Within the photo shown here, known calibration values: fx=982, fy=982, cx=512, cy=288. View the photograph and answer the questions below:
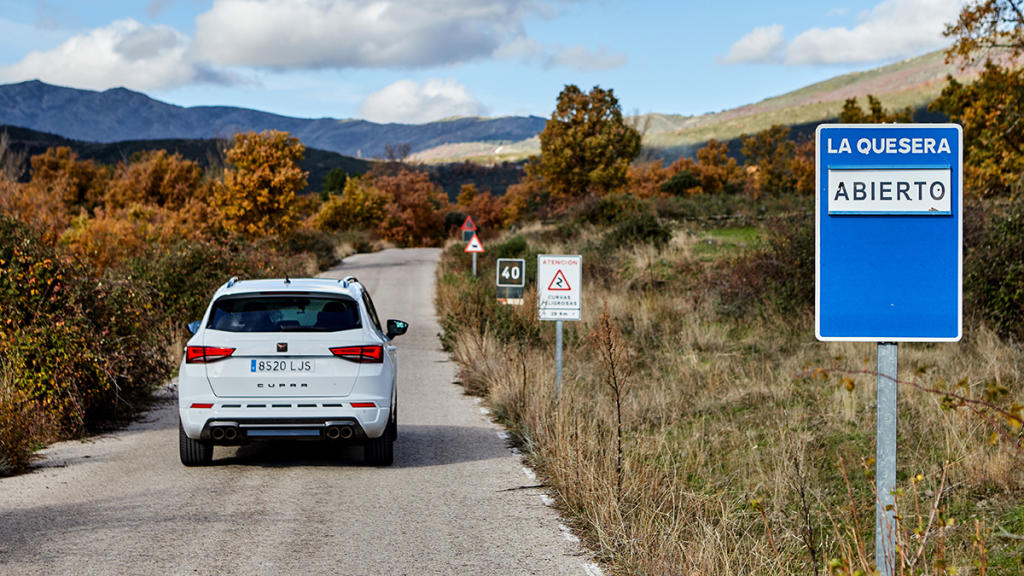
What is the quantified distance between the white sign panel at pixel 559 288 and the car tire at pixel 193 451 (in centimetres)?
430

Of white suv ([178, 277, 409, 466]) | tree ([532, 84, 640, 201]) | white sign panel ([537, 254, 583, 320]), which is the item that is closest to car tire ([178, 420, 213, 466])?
white suv ([178, 277, 409, 466])

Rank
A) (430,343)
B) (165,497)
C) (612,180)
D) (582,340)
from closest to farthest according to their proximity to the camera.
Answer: (165,497) < (582,340) < (430,343) < (612,180)

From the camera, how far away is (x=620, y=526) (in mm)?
6070

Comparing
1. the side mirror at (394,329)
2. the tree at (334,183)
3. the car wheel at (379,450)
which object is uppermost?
the tree at (334,183)

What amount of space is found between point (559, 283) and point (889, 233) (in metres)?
7.88

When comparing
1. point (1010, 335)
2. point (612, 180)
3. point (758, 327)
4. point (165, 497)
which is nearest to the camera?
point (165, 497)

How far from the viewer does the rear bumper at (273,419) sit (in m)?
8.45

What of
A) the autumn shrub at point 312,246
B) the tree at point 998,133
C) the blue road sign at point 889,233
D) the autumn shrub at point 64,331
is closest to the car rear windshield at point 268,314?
the autumn shrub at point 64,331

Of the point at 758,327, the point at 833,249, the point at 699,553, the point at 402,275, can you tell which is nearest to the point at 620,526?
the point at 699,553

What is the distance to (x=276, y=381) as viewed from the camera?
8.50 meters

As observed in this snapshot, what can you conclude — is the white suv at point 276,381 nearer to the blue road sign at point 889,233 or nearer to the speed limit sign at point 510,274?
the blue road sign at point 889,233

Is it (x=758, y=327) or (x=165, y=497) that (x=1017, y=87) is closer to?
(x=758, y=327)

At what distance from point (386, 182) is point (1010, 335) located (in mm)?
83742

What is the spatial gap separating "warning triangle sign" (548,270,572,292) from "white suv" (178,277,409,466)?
131 inches
